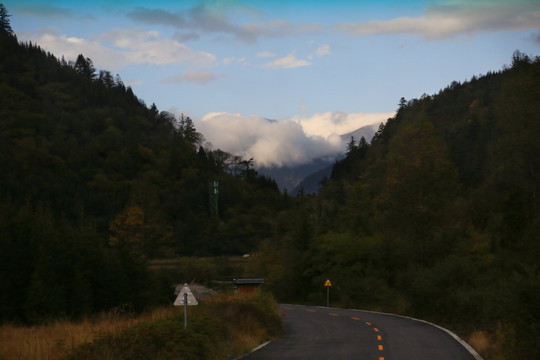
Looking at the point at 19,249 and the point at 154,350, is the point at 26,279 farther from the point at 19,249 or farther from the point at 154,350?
the point at 154,350

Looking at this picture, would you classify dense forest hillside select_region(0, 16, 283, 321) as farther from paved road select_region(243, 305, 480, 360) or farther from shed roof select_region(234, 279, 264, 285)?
paved road select_region(243, 305, 480, 360)

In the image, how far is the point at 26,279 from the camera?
27531 millimetres

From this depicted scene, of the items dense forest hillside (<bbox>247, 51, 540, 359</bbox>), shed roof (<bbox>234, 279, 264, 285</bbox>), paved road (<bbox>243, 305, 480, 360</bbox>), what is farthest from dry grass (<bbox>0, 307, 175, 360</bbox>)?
shed roof (<bbox>234, 279, 264, 285</bbox>)

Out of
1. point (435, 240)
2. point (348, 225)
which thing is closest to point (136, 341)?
point (435, 240)

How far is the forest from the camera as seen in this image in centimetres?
2786

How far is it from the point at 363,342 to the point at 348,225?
165ft

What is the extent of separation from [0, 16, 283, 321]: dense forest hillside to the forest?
176 mm

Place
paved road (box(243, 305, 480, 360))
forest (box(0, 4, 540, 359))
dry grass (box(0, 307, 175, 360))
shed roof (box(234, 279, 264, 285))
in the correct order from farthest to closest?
shed roof (box(234, 279, 264, 285)) < forest (box(0, 4, 540, 359)) < paved road (box(243, 305, 480, 360)) < dry grass (box(0, 307, 175, 360))

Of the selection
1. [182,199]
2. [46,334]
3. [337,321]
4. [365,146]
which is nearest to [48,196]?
[182,199]

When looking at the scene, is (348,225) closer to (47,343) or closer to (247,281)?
(247,281)

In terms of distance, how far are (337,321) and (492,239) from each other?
22127mm

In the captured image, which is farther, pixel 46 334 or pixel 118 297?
pixel 118 297

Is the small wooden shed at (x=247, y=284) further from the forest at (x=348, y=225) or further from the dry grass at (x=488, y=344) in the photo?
the dry grass at (x=488, y=344)

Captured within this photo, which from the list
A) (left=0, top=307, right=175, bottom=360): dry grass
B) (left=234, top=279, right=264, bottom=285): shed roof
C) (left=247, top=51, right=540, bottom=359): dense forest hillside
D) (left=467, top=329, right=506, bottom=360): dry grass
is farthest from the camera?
(left=234, top=279, right=264, bottom=285): shed roof
